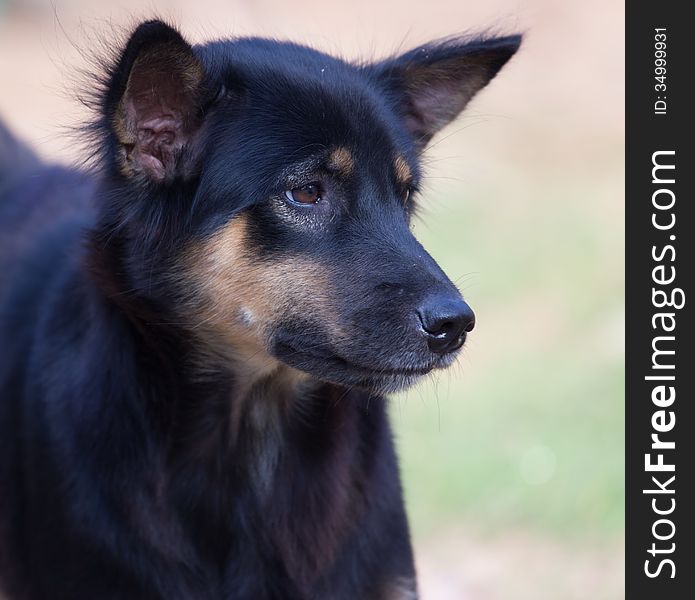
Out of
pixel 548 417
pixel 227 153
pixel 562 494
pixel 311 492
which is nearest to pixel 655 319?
pixel 562 494

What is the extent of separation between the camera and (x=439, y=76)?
188 inches

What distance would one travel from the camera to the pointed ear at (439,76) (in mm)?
4688

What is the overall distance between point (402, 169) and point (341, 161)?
0.35 m

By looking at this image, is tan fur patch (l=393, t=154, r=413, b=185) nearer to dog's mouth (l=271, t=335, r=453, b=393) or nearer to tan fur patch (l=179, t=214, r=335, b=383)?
tan fur patch (l=179, t=214, r=335, b=383)

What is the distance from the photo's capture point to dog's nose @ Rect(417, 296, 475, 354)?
12.4 feet

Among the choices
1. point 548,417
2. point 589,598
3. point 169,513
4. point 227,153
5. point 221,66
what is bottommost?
point 589,598

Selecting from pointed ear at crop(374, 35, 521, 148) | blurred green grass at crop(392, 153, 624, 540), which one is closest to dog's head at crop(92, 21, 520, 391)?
pointed ear at crop(374, 35, 521, 148)

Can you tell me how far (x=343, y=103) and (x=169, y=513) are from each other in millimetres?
1627

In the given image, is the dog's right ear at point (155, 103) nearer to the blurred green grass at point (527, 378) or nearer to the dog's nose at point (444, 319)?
the dog's nose at point (444, 319)

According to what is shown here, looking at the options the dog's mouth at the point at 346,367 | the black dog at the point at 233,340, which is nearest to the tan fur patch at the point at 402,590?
the black dog at the point at 233,340

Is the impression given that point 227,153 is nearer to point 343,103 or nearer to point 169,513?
point 343,103

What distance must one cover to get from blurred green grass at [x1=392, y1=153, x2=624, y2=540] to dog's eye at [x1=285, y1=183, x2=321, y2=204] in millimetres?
915

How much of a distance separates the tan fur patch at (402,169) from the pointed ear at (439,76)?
41 cm

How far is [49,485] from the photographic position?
172 inches
